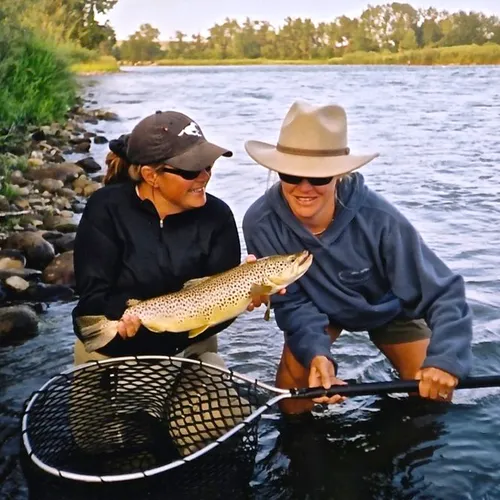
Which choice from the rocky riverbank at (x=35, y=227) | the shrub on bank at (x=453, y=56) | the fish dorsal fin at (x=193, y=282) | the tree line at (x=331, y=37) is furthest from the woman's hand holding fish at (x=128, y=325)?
the tree line at (x=331, y=37)

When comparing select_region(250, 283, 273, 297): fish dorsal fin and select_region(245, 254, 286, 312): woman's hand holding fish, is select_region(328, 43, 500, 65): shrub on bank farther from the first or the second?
select_region(250, 283, 273, 297): fish dorsal fin

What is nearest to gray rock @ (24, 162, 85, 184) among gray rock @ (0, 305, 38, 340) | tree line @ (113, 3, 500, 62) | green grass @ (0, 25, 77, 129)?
green grass @ (0, 25, 77, 129)

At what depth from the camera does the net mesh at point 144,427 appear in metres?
3.11

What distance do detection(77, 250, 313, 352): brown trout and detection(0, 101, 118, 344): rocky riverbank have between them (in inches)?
85.8

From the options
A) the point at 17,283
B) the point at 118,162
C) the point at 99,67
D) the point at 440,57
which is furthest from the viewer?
the point at 99,67

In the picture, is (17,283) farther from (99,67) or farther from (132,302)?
(99,67)

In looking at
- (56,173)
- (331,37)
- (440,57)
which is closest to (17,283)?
(56,173)

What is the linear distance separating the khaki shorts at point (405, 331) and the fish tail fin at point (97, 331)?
153cm

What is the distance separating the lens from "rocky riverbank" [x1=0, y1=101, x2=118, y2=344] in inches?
240

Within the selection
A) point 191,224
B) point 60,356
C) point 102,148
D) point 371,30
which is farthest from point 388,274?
point 371,30

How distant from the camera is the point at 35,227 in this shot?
8.22 m

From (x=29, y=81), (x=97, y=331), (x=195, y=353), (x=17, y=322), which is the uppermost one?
(x=29, y=81)

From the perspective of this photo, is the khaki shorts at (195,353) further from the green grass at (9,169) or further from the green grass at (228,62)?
the green grass at (228,62)

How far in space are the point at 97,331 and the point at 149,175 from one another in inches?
29.6
